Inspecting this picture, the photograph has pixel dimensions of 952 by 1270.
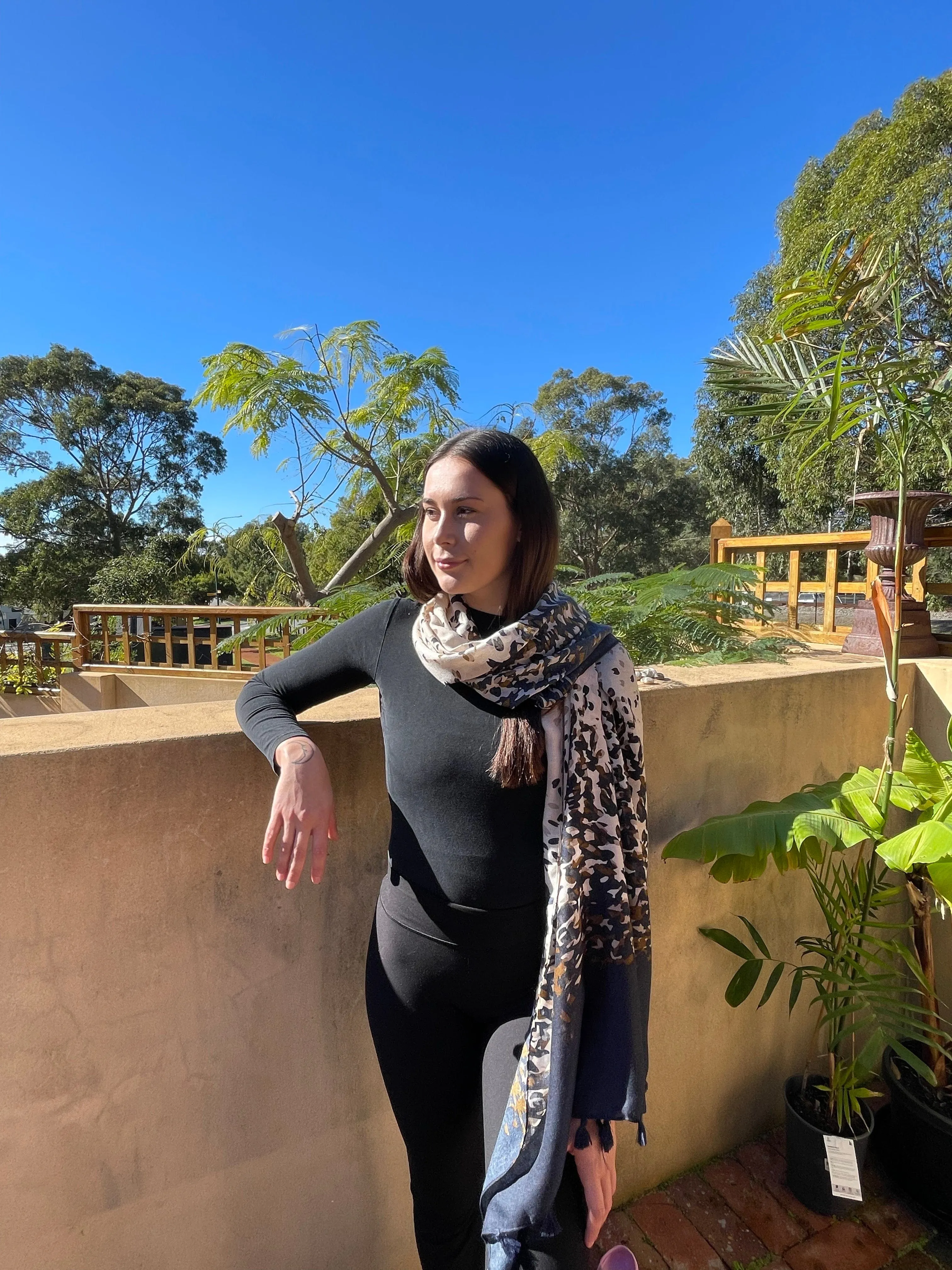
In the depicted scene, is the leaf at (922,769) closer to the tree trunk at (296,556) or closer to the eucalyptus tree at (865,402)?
the eucalyptus tree at (865,402)

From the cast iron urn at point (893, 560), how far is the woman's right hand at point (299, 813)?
6.55ft

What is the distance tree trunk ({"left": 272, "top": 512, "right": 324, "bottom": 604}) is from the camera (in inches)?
251

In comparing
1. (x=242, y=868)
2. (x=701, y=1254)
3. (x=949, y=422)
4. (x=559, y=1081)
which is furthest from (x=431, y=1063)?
(x=949, y=422)

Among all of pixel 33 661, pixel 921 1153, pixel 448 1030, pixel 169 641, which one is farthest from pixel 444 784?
pixel 33 661

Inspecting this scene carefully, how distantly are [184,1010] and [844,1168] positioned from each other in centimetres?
156

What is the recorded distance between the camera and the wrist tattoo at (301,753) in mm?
994

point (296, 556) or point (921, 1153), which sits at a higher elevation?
point (296, 556)

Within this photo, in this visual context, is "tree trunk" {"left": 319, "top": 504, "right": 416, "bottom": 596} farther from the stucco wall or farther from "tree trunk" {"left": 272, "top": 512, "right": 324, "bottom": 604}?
the stucco wall

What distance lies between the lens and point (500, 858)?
0.99 meters

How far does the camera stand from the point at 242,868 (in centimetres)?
113

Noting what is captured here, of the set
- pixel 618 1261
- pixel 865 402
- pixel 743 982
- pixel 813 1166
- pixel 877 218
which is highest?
pixel 877 218

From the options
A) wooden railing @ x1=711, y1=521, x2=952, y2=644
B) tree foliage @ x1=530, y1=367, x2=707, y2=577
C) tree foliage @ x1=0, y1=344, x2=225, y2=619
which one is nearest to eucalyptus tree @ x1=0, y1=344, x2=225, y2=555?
tree foliage @ x1=0, y1=344, x2=225, y2=619

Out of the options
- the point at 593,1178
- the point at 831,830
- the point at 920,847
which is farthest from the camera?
the point at 831,830

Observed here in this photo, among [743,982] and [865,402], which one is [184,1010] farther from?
[865,402]
